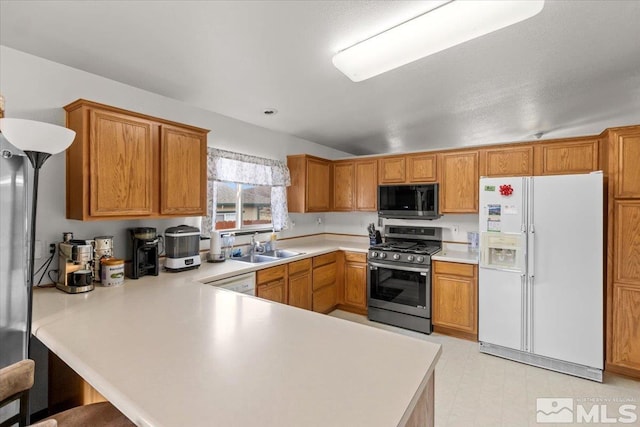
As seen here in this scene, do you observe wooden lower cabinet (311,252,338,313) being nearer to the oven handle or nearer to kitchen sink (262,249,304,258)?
kitchen sink (262,249,304,258)

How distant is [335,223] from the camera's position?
4.91 metres

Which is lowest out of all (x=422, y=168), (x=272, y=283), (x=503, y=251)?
(x=272, y=283)

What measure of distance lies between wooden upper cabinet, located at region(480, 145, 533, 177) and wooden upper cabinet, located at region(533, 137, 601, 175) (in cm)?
7

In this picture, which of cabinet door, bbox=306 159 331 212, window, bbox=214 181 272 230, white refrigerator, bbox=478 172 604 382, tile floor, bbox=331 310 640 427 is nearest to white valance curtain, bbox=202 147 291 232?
window, bbox=214 181 272 230

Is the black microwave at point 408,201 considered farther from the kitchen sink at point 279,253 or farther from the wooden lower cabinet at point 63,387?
the wooden lower cabinet at point 63,387

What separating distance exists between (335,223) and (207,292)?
10.2 feet

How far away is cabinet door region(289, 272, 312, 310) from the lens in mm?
3311

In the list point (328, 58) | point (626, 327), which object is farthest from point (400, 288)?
point (328, 58)

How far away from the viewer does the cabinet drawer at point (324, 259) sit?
12.1 ft

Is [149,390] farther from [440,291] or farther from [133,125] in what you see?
[440,291]

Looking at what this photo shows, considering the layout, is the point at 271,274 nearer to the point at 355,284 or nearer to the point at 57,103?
the point at 355,284

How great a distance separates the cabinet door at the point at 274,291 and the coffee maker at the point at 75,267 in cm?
131

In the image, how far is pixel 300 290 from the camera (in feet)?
11.3

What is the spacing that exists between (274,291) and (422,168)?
2329 mm
